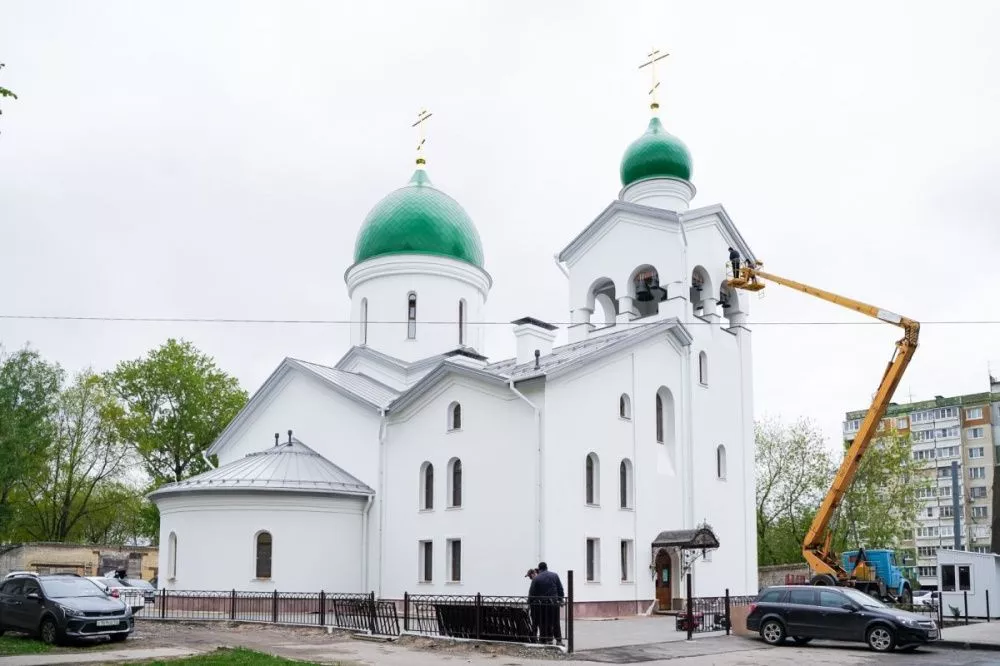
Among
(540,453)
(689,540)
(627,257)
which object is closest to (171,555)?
(540,453)

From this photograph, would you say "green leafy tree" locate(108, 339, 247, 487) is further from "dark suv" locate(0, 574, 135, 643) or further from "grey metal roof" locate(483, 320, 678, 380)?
"dark suv" locate(0, 574, 135, 643)

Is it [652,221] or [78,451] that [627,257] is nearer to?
[652,221]

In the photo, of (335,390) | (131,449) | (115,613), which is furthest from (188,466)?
(115,613)

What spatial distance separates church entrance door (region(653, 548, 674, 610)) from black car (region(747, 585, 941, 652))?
6451 mm

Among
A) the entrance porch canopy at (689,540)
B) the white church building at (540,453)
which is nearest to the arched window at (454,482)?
the white church building at (540,453)

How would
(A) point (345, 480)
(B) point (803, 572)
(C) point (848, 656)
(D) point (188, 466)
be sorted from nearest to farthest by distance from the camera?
(C) point (848, 656)
(A) point (345, 480)
(B) point (803, 572)
(D) point (188, 466)

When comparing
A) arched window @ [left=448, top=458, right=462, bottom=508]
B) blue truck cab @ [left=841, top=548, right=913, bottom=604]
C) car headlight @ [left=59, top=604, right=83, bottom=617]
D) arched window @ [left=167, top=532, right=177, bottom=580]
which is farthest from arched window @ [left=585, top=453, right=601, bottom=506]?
car headlight @ [left=59, top=604, right=83, bottom=617]

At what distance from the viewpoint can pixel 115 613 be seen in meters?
16.0

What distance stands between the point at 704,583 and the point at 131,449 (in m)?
26.6

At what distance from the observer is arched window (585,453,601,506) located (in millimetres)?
23531

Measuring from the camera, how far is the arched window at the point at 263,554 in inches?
969

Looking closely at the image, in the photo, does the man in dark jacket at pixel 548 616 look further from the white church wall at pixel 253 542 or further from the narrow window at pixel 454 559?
the white church wall at pixel 253 542

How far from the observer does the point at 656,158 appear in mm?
29141

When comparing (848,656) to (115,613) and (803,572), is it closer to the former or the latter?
(115,613)
